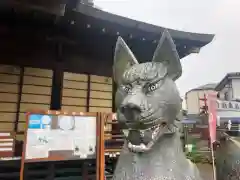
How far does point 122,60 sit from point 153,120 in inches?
27.4

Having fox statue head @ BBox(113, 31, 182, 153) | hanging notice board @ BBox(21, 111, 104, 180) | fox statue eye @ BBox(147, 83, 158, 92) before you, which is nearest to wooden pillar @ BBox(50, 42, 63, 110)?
hanging notice board @ BBox(21, 111, 104, 180)

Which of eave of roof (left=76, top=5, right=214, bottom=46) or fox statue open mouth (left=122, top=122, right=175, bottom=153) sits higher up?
eave of roof (left=76, top=5, right=214, bottom=46)

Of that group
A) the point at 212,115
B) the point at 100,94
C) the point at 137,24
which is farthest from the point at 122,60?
the point at 212,115

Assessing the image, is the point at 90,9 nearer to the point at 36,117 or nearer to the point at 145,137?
the point at 36,117

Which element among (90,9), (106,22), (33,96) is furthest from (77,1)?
(33,96)

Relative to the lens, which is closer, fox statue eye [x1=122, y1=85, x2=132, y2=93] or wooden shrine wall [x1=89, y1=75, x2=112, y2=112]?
fox statue eye [x1=122, y1=85, x2=132, y2=93]

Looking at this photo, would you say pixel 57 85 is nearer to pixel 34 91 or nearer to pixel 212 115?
pixel 34 91

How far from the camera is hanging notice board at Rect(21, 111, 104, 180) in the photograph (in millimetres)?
4035

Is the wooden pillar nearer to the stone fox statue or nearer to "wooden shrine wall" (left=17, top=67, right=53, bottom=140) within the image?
"wooden shrine wall" (left=17, top=67, right=53, bottom=140)

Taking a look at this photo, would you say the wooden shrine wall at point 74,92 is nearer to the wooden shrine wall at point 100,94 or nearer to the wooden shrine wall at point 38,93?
the wooden shrine wall at point 38,93

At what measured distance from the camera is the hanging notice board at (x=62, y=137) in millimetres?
4035

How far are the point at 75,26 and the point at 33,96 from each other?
1.77 metres

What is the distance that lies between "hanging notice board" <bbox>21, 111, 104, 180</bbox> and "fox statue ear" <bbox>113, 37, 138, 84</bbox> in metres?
2.34

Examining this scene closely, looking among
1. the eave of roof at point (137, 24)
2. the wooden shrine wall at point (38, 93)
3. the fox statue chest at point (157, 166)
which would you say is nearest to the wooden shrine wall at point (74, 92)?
the wooden shrine wall at point (38, 93)
